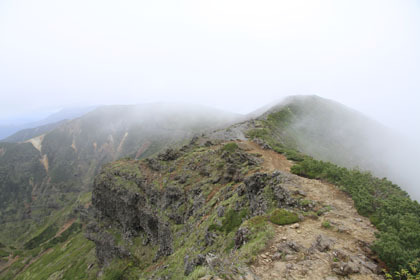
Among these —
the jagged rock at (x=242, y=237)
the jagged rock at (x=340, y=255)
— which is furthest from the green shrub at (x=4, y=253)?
the jagged rock at (x=340, y=255)

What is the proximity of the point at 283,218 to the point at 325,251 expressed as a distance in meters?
3.44

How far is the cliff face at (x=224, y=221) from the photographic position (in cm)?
1042

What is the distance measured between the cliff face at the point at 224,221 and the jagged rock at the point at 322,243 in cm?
5

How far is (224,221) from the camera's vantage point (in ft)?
74.9

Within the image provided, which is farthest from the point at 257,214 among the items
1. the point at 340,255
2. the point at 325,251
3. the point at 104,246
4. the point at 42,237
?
the point at 42,237

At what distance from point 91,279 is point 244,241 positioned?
83190mm

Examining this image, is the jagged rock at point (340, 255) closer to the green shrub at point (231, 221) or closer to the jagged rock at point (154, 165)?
A: the green shrub at point (231, 221)

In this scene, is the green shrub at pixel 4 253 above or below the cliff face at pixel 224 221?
below

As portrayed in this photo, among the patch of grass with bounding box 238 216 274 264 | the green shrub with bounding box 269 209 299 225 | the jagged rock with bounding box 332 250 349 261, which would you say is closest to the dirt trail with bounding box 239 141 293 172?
the green shrub with bounding box 269 209 299 225

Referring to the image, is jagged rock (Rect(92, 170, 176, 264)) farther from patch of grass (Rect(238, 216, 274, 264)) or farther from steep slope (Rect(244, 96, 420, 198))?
steep slope (Rect(244, 96, 420, 198))

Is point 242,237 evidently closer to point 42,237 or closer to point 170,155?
point 170,155

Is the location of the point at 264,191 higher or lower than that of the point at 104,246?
higher

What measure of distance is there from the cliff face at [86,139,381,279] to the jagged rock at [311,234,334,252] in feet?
0.17

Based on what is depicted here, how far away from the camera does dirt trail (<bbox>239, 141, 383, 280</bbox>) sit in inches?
371
